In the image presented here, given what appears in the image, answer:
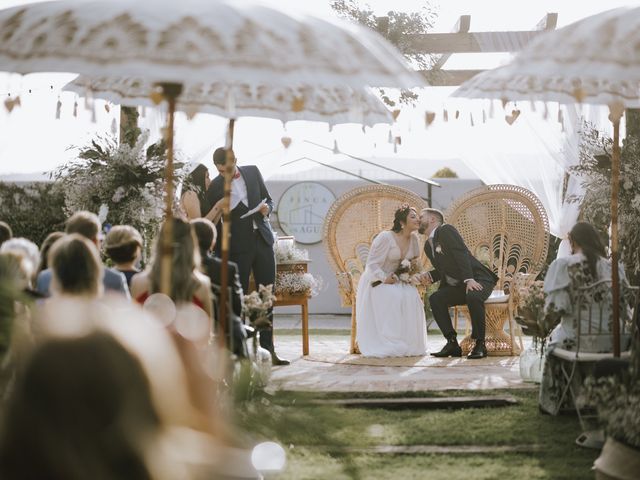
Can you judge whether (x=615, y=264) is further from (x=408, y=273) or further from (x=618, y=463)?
(x=408, y=273)

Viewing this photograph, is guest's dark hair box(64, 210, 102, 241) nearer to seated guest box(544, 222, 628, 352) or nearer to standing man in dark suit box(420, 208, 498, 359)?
seated guest box(544, 222, 628, 352)

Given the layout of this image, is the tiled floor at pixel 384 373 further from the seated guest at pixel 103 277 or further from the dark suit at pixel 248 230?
the seated guest at pixel 103 277

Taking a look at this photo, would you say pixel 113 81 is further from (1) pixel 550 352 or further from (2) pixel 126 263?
(1) pixel 550 352

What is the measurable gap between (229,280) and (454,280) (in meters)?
5.06

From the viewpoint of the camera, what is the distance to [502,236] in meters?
11.4

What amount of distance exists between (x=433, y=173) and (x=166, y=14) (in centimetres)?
1606

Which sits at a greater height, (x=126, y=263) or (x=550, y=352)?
(x=126, y=263)

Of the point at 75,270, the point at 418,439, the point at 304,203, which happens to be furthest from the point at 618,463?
the point at 304,203

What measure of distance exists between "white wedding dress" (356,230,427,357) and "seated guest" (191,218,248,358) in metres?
4.47

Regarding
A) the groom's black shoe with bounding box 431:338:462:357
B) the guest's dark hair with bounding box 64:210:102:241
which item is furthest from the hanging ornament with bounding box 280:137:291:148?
the groom's black shoe with bounding box 431:338:462:357

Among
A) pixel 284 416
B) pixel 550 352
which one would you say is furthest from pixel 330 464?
pixel 550 352

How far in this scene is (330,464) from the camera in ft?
17.2

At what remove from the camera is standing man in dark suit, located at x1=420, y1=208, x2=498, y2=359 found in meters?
10.6

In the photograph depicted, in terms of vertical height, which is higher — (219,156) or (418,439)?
(219,156)
